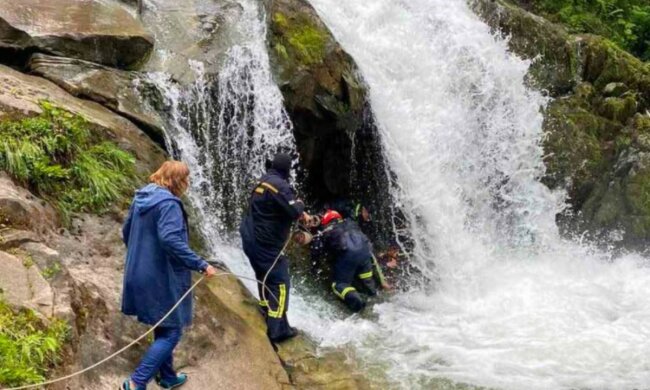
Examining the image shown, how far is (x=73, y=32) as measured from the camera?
857 centimetres

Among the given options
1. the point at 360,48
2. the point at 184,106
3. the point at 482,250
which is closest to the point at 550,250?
the point at 482,250

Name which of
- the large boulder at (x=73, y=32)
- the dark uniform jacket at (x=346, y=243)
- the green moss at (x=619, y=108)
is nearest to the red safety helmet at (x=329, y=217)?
the dark uniform jacket at (x=346, y=243)

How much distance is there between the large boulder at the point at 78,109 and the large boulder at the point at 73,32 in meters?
A: 0.61

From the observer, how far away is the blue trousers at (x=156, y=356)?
16.4 ft

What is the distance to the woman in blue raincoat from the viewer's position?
491cm

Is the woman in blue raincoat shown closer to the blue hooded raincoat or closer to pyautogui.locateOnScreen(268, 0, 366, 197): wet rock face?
the blue hooded raincoat

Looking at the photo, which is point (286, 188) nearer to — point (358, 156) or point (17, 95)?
point (17, 95)

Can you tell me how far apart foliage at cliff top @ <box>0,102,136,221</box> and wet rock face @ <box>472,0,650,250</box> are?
28.5 feet

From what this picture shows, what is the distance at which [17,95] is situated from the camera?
7.12m

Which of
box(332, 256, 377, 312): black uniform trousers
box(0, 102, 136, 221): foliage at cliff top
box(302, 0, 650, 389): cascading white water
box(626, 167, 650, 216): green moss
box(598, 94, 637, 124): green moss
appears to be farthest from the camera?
box(598, 94, 637, 124): green moss

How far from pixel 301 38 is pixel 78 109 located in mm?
3938

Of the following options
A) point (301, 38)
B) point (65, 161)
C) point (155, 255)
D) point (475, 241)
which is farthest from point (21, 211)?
point (475, 241)

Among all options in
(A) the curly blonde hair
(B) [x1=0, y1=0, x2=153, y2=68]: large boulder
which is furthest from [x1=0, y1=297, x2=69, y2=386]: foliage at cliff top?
(B) [x1=0, y1=0, x2=153, y2=68]: large boulder

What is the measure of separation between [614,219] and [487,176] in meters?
2.82
